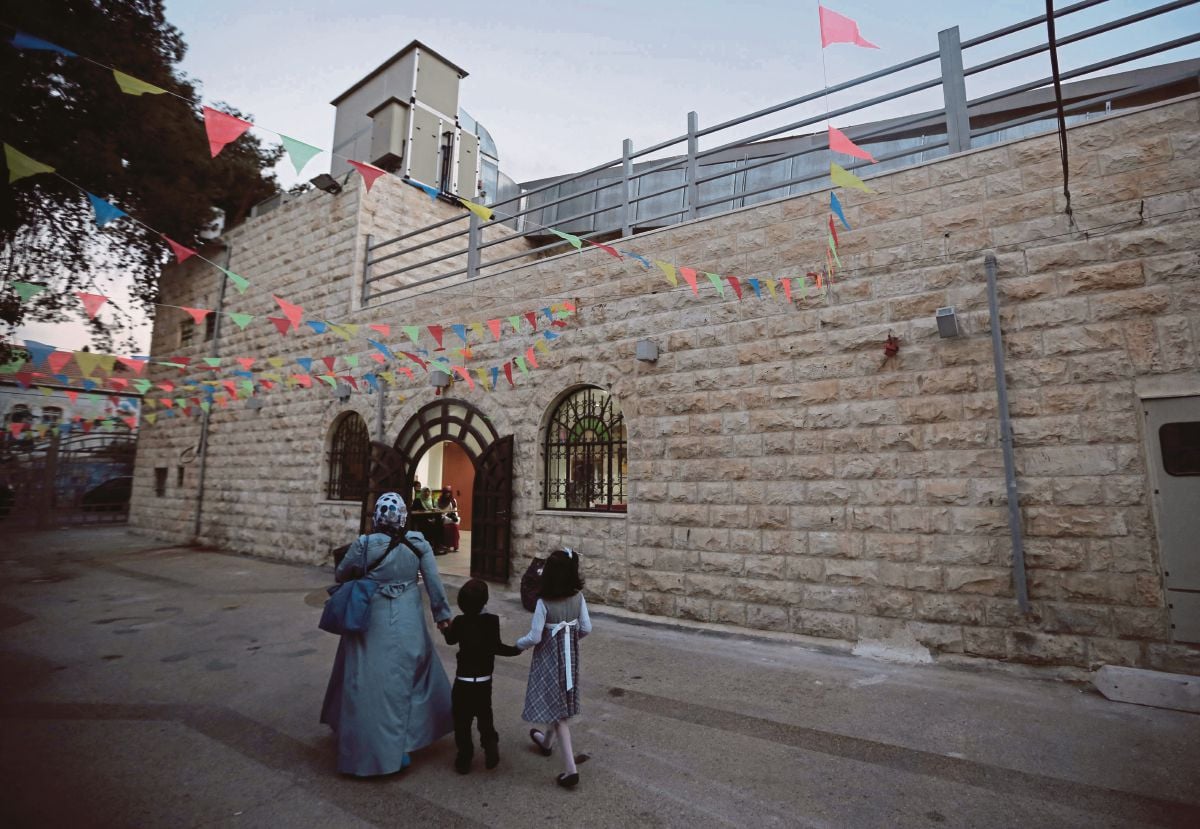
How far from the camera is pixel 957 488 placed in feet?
15.9

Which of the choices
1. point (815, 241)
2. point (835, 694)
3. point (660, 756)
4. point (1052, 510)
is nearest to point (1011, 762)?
point (835, 694)

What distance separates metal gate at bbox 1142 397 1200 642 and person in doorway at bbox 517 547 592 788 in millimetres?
4349

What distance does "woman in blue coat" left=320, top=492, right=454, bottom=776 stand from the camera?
2.92 m

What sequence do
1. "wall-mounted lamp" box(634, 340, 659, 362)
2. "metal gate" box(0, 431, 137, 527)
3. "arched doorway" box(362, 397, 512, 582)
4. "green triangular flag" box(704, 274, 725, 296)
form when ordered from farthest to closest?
"metal gate" box(0, 431, 137, 527) → "arched doorway" box(362, 397, 512, 582) → "wall-mounted lamp" box(634, 340, 659, 362) → "green triangular flag" box(704, 274, 725, 296)

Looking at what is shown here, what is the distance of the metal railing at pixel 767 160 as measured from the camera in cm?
499

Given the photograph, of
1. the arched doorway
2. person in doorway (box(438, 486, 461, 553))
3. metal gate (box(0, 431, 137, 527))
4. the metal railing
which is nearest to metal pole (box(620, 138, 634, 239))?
the metal railing

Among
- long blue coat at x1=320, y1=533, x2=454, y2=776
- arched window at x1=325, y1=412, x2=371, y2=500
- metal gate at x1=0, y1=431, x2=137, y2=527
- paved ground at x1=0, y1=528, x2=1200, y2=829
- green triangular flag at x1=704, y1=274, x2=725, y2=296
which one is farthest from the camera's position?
metal gate at x1=0, y1=431, x2=137, y2=527

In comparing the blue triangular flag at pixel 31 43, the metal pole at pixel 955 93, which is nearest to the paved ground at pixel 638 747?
the blue triangular flag at pixel 31 43

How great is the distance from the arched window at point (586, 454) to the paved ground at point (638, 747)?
2048 mm

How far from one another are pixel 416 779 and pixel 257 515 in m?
10.2

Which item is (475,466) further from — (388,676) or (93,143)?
(93,143)

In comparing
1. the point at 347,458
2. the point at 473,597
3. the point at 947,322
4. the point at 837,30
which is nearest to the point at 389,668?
the point at 473,597

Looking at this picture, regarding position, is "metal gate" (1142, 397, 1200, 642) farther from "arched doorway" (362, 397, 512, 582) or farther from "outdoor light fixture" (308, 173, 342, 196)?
"outdoor light fixture" (308, 173, 342, 196)

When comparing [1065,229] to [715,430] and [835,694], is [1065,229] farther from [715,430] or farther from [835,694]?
[835,694]
